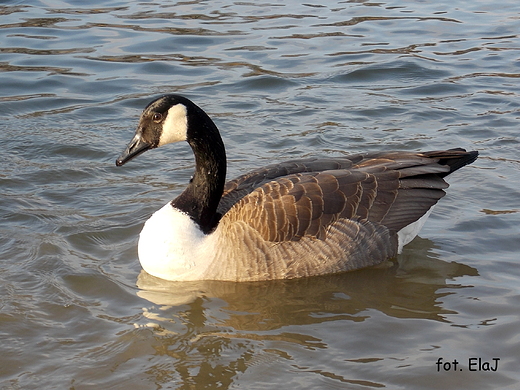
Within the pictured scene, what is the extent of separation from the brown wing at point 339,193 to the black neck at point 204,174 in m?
0.22

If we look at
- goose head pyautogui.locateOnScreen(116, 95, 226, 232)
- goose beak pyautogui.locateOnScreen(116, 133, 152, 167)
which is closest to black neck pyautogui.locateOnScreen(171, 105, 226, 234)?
goose head pyautogui.locateOnScreen(116, 95, 226, 232)

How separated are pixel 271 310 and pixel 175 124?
1918mm

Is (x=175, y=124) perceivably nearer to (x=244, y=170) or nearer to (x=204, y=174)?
(x=204, y=174)

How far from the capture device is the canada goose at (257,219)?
6.63 meters

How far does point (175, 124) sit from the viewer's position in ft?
21.9

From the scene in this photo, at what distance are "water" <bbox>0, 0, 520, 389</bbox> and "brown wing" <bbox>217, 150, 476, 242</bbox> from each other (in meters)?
0.55

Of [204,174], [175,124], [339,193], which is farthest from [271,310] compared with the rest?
[175,124]

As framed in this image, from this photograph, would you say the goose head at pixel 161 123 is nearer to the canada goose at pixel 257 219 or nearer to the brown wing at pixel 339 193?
the canada goose at pixel 257 219

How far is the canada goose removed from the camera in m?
6.63

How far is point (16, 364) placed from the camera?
542cm

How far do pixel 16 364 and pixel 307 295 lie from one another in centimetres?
256

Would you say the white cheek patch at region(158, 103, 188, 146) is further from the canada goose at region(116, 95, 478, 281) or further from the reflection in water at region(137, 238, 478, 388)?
the reflection in water at region(137, 238, 478, 388)

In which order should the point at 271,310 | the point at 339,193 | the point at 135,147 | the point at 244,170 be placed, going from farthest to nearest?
the point at 244,170 → the point at 339,193 → the point at 135,147 → the point at 271,310

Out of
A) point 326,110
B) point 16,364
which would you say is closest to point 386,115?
point 326,110
